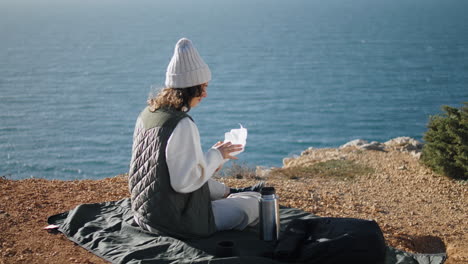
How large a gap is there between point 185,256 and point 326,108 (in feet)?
151

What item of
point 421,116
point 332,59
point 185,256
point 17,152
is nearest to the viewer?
point 185,256

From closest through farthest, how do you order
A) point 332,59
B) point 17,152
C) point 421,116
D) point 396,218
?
point 396,218 < point 17,152 < point 421,116 < point 332,59

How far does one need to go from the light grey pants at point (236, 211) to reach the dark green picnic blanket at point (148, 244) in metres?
0.07

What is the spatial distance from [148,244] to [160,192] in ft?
1.73

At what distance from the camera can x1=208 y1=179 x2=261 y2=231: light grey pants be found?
5.25 metres

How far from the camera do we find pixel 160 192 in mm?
4758

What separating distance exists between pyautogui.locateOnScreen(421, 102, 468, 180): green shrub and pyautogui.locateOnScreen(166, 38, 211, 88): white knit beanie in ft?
19.1

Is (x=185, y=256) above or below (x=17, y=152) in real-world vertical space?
above

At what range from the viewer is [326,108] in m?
49.9

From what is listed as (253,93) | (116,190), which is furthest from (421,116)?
(116,190)

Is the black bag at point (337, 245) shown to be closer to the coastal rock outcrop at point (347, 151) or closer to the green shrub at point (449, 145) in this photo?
the green shrub at point (449, 145)

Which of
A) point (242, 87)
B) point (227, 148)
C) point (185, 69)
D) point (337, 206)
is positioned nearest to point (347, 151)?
point (337, 206)

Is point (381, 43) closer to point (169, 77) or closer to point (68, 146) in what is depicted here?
point (68, 146)

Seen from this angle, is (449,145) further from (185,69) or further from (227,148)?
(185,69)
